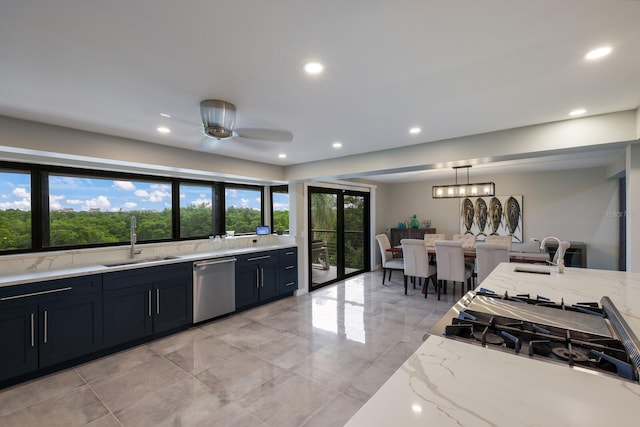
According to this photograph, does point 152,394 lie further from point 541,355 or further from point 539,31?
point 539,31

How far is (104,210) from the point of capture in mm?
3641

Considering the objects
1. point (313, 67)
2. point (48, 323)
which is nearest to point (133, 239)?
point (48, 323)

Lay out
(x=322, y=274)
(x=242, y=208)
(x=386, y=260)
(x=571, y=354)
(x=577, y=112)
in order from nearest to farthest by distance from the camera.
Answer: (x=571, y=354), (x=577, y=112), (x=242, y=208), (x=322, y=274), (x=386, y=260)

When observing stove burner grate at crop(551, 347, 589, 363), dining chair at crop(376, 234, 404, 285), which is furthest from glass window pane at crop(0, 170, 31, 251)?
dining chair at crop(376, 234, 404, 285)

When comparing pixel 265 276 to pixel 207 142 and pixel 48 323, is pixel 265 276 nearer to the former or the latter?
pixel 207 142

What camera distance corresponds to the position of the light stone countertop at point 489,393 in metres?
0.77

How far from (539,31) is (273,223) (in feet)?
15.9

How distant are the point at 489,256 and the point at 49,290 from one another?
5.44 metres

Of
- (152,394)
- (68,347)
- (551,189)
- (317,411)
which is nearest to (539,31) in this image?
(317,411)

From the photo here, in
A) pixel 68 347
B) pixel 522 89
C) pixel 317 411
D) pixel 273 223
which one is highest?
pixel 522 89

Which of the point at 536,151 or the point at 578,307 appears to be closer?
the point at 578,307

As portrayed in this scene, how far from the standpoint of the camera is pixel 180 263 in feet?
11.9

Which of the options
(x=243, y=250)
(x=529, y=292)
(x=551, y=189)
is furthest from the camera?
(x=551, y=189)

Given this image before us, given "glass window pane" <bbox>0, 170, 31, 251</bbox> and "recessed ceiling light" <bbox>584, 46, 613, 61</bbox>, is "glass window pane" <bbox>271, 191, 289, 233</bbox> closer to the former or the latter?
"glass window pane" <bbox>0, 170, 31, 251</bbox>
